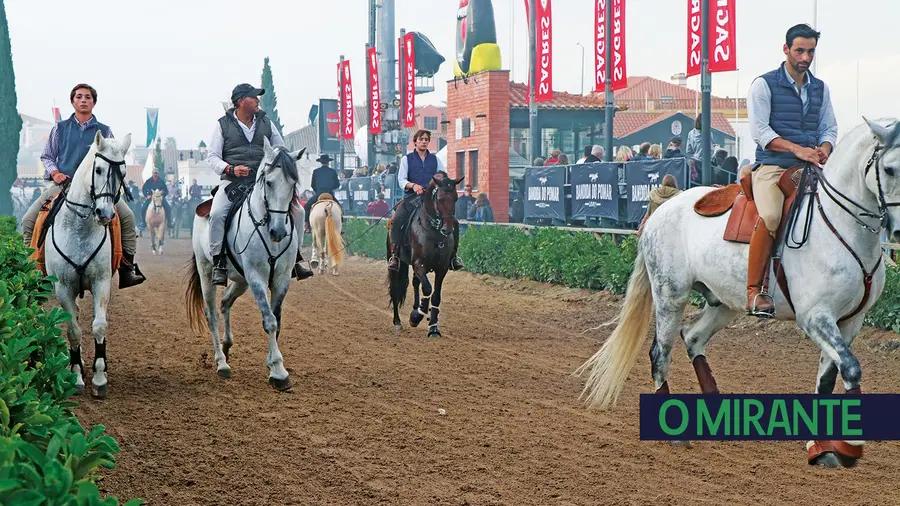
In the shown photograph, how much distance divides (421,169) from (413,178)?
0.51 feet

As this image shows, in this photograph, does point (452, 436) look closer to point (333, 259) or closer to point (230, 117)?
point (230, 117)

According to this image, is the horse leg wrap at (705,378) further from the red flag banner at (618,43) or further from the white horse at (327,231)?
the white horse at (327,231)

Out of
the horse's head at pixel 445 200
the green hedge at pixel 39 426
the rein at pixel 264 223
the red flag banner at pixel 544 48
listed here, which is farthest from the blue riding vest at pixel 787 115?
the red flag banner at pixel 544 48

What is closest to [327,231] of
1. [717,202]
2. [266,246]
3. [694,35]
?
[694,35]

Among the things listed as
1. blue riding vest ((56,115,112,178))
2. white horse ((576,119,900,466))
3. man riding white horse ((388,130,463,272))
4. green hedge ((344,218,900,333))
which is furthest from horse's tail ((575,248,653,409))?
man riding white horse ((388,130,463,272))

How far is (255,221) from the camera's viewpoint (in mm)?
9016

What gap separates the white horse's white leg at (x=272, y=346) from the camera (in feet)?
28.7

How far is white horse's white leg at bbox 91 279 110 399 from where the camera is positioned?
8.30 meters

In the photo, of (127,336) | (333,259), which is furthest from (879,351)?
(333,259)

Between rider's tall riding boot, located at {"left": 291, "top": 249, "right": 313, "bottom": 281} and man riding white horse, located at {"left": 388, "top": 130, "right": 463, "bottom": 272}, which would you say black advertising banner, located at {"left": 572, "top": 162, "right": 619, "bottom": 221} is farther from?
rider's tall riding boot, located at {"left": 291, "top": 249, "right": 313, "bottom": 281}

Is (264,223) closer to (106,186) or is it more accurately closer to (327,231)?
(106,186)

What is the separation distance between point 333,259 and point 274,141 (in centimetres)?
1277

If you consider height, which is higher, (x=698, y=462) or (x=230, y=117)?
(x=230, y=117)

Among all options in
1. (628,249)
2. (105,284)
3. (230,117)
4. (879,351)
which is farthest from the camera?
(628,249)
